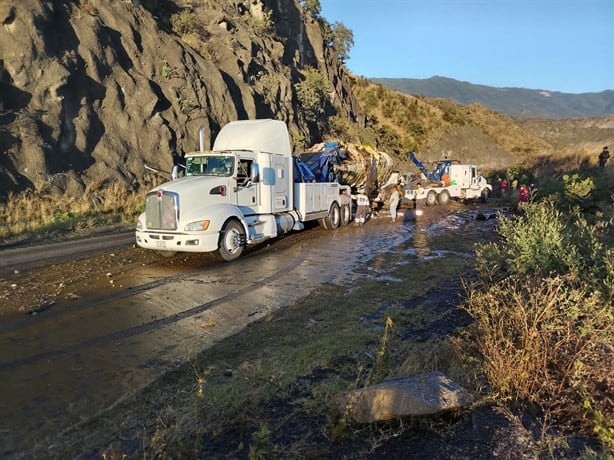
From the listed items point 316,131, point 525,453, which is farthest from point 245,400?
point 316,131

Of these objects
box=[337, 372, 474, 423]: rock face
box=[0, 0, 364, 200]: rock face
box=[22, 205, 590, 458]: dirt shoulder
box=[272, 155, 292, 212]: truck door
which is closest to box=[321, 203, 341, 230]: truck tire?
box=[272, 155, 292, 212]: truck door

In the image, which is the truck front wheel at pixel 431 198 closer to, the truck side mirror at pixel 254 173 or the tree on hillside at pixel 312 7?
the truck side mirror at pixel 254 173

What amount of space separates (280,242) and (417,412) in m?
10.6

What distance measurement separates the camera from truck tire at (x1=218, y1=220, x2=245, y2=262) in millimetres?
10898

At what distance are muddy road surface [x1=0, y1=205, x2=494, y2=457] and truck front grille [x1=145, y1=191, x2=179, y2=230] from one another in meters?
0.89

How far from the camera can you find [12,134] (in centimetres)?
1702

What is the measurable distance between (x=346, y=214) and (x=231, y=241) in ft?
25.6

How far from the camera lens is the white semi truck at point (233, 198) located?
10477 millimetres

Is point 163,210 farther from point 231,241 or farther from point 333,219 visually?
point 333,219

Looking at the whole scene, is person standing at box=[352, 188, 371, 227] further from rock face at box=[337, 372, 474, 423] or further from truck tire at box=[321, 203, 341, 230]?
rock face at box=[337, 372, 474, 423]

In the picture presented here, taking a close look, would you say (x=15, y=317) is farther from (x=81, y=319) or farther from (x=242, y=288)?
(x=242, y=288)

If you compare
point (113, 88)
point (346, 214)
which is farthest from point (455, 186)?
point (113, 88)

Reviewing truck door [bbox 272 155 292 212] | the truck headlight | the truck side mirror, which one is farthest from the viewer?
truck door [bbox 272 155 292 212]

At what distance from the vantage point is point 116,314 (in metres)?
7.01
